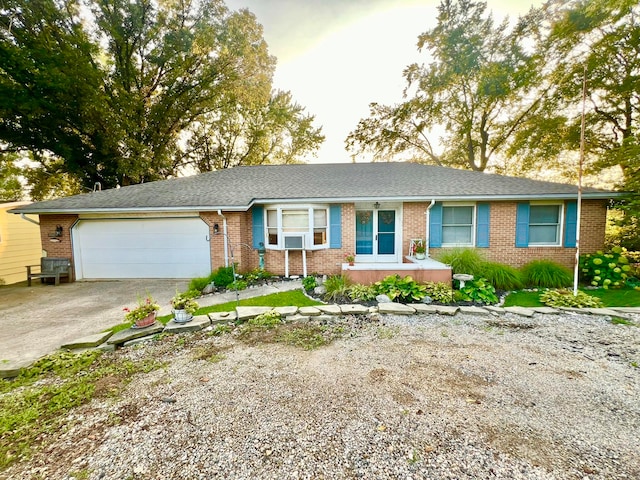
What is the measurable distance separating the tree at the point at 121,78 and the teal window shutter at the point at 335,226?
37.3 feet

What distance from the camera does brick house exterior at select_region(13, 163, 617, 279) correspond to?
7.94 m

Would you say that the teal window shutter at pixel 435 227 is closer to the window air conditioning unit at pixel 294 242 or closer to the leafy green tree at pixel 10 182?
the window air conditioning unit at pixel 294 242

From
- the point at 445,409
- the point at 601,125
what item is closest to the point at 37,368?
the point at 445,409

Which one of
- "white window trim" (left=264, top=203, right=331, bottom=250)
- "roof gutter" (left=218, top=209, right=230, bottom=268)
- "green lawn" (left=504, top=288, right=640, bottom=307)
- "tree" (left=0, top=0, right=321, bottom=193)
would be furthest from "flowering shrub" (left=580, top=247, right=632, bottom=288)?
"tree" (left=0, top=0, right=321, bottom=193)

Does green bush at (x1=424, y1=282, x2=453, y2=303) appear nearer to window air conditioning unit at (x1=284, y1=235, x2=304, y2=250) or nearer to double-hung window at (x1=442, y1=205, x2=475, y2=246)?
double-hung window at (x1=442, y1=205, x2=475, y2=246)

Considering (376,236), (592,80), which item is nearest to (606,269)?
(376,236)

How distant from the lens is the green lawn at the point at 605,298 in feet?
18.6

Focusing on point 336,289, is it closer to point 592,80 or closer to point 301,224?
point 301,224

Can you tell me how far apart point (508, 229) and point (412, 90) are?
13.9 meters

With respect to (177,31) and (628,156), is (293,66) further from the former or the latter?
(628,156)

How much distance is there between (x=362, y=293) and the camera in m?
5.88

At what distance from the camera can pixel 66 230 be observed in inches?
333

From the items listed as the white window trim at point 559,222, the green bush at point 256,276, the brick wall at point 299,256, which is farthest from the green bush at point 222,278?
the white window trim at point 559,222

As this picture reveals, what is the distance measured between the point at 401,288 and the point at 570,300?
3.52 meters
